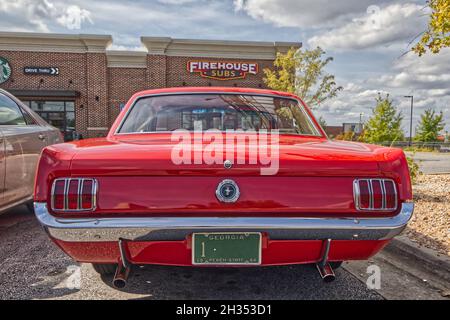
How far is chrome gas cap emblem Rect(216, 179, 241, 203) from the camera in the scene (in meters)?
1.99

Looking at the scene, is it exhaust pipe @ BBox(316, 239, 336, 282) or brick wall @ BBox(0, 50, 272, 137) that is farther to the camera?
brick wall @ BBox(0, 50, 272, 137)

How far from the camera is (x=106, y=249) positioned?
6.68ft

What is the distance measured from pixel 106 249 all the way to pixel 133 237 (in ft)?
0.71

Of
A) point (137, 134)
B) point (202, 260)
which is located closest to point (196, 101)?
point (137, 134)

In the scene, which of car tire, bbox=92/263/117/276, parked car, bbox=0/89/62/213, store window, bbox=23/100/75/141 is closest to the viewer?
car tire, bbox=92/263/117/276

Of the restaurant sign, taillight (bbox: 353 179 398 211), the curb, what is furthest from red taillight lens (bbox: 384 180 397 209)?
the restaurant sign

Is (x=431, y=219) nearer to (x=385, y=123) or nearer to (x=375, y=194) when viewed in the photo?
(x=375, y=194)

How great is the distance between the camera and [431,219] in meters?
4.64

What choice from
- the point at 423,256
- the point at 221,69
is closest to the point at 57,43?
the point at 221,69

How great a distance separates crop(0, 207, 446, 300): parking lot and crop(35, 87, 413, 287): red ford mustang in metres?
0.61

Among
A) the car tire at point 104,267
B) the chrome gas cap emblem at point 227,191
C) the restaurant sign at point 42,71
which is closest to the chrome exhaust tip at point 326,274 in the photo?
the chrome gas cap emblem at point 227,191

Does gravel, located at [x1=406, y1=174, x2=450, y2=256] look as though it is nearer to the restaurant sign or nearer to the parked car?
the parked car
